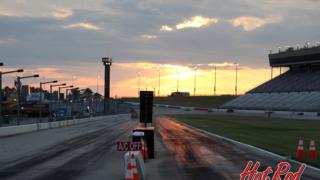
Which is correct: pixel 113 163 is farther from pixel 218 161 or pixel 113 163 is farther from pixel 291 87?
pixel 291 87

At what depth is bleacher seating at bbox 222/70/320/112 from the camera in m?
106

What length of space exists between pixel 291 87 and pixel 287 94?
5.36 meters

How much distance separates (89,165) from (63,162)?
1.65m

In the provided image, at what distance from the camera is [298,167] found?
782 inches

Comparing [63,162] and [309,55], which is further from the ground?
[309,55]

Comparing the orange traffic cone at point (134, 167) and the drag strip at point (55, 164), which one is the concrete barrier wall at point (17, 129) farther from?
the orange traffic cone at point (134, 167)

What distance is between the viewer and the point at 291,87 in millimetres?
122438

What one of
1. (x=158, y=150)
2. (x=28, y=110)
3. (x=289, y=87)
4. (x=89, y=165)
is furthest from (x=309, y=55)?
(x=89, y=165)

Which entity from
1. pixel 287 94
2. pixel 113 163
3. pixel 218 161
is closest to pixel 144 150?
pixel 113 163

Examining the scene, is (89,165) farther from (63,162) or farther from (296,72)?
(296,72)

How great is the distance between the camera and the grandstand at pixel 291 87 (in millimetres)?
108312

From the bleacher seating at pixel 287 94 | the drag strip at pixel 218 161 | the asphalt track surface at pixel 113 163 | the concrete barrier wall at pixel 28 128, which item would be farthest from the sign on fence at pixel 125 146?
the bleacher seating at pixel 287 94

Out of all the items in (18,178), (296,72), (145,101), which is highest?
(296,72)

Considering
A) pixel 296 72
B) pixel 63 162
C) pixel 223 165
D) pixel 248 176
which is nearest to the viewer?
pixel 248 176
